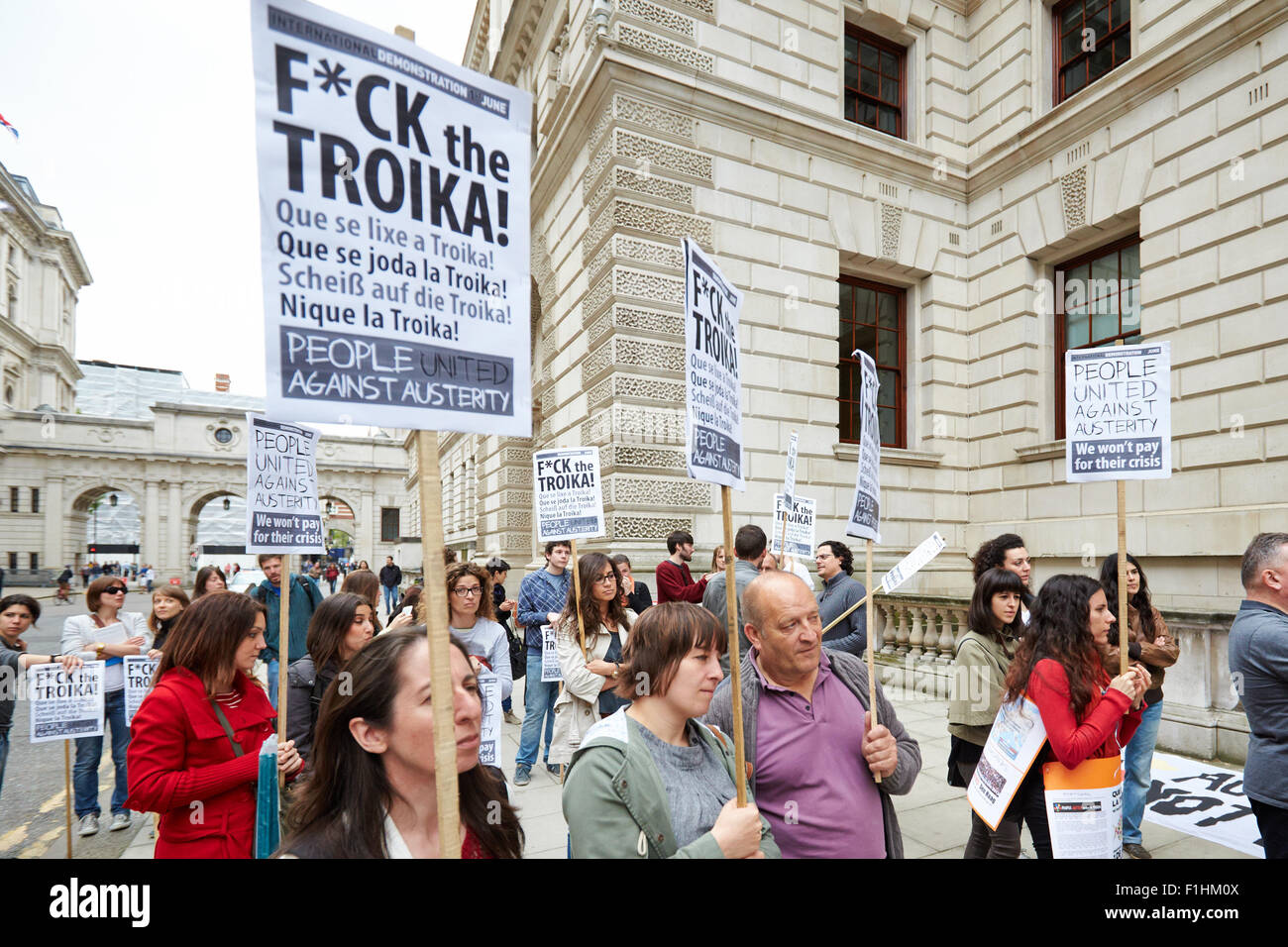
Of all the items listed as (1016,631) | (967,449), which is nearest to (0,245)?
(967,449)

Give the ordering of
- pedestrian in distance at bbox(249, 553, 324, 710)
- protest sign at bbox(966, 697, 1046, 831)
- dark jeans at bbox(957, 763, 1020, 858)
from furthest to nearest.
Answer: pedestrian in distance at bbox(249, 553, 324, 710)
dark jeans at bbox(957, 763, 1020, 858)
protest sign at bbox(966, 697, 1046, 831)

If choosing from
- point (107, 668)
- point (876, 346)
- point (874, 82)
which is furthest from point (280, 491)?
point (874, 82)

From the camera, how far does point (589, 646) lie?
5.32m

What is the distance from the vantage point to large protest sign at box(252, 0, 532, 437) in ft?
5.27

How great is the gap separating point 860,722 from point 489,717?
1.95 m

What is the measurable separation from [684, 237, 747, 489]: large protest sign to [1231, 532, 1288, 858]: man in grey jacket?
2254 millimetres

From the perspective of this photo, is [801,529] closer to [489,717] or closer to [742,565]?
[742,565]

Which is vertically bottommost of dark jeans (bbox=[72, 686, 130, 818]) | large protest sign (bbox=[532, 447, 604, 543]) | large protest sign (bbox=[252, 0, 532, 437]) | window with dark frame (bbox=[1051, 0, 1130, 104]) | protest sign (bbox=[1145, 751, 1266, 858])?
protest sign (bbox=[1145, 751, 1266, 858])

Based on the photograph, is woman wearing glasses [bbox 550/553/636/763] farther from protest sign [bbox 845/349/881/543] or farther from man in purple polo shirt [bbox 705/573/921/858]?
man in purple polo shirt [bbox 705/573/921/858]

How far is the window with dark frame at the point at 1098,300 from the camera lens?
36.1 feet

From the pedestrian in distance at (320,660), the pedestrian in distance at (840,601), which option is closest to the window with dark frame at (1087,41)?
the pedestrian in distance at (840,601)

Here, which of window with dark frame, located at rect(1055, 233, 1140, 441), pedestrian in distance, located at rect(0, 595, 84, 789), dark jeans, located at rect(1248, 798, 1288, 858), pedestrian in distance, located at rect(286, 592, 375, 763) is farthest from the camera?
window with dark frame, located at rect(1055, 233, 1140, 441)

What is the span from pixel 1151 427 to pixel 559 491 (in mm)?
4431

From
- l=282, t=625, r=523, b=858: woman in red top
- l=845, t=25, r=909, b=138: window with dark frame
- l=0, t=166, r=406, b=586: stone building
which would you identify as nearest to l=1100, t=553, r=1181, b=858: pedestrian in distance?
l=282, t=625, r=523, b=858: woman in red top
